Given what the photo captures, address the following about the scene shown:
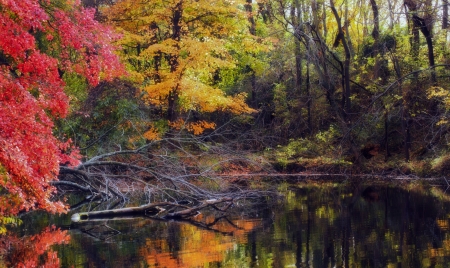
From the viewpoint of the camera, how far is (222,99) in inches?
935

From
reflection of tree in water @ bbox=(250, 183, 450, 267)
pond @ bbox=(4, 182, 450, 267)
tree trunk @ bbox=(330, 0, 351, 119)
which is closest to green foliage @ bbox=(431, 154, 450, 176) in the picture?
reflection of tree in water @ bbox=(250, 183, 450, 267)

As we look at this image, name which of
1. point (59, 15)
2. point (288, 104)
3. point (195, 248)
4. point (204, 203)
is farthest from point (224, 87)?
point (195, 248)

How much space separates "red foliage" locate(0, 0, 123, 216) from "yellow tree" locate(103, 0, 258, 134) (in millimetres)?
8742

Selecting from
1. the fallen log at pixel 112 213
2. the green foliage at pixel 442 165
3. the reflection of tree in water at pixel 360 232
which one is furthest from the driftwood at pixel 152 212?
the green foliage at pixel 442 165

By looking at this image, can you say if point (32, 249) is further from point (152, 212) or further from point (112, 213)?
point (152, 212)

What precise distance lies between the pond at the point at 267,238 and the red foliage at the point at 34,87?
110 centimetres

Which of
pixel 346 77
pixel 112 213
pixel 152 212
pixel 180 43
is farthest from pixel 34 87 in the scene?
pixel 346 77

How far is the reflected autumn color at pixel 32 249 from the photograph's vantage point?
9.18 metres

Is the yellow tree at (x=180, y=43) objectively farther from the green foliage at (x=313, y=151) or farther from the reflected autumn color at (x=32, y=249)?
the reflected autumn color at (x=32, y=249)

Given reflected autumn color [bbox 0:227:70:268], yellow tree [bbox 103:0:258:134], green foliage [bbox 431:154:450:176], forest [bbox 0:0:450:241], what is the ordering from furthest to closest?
1. yellow tree [bbox 103:0:258:134]
2. green foliage [bbox 431:154:450:176]
3. forest [bbox 0:0:450:241]
4. reflected autumn color [bbox 0:227:70:268]

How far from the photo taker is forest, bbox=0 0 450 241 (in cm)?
1583

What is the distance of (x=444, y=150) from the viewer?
21781mm

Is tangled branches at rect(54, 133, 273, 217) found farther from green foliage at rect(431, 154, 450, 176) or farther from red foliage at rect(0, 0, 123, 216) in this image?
green foliage at rect(431, 154, 450, 176)

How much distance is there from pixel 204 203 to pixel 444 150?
36.1ft
